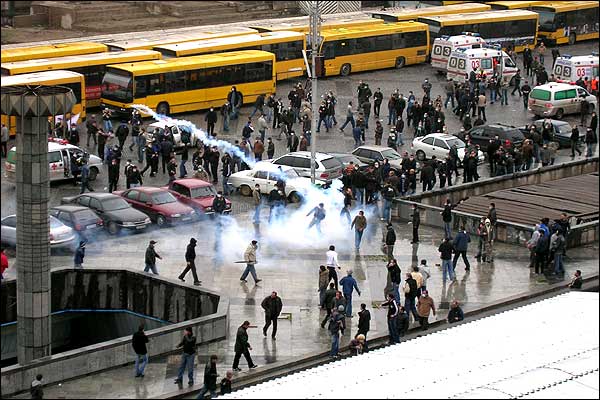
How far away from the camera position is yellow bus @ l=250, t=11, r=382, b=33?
62969 millimetres

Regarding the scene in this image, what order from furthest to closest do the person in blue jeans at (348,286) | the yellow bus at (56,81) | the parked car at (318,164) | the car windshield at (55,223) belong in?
the yellow bus at (56,81) → the parked car at (318,164) → the car windshield at (55,223) → the person in blue jeans at (348,286)

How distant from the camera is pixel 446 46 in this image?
62.9m

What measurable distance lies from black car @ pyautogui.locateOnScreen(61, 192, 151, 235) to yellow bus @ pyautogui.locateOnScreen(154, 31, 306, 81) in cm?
1705

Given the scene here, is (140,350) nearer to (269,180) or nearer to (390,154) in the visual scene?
(269,180)

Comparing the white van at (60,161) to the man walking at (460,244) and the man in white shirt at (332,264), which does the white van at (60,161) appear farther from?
the man walking at (460,244)

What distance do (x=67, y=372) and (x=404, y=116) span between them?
2840 cm

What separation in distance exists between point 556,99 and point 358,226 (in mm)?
19366

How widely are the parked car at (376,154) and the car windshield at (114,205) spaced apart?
8914mm

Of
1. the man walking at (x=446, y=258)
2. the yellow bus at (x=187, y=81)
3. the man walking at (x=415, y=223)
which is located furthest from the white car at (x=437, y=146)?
the man walking at (x=446, y=258)

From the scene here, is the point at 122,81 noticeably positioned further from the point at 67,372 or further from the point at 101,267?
the point at 67,372

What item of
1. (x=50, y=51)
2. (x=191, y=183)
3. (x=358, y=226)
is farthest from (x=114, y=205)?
(x=50, y=51)

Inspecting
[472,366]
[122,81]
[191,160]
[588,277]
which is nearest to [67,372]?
[472,366]

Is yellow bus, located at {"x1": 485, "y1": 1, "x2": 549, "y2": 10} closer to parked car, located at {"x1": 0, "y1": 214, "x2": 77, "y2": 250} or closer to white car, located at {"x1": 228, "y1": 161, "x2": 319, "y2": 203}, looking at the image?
white car, located at {"x1": 228, "y1": 161, "x2": 319, "y2": 203}

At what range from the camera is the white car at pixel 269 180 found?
42.9m
